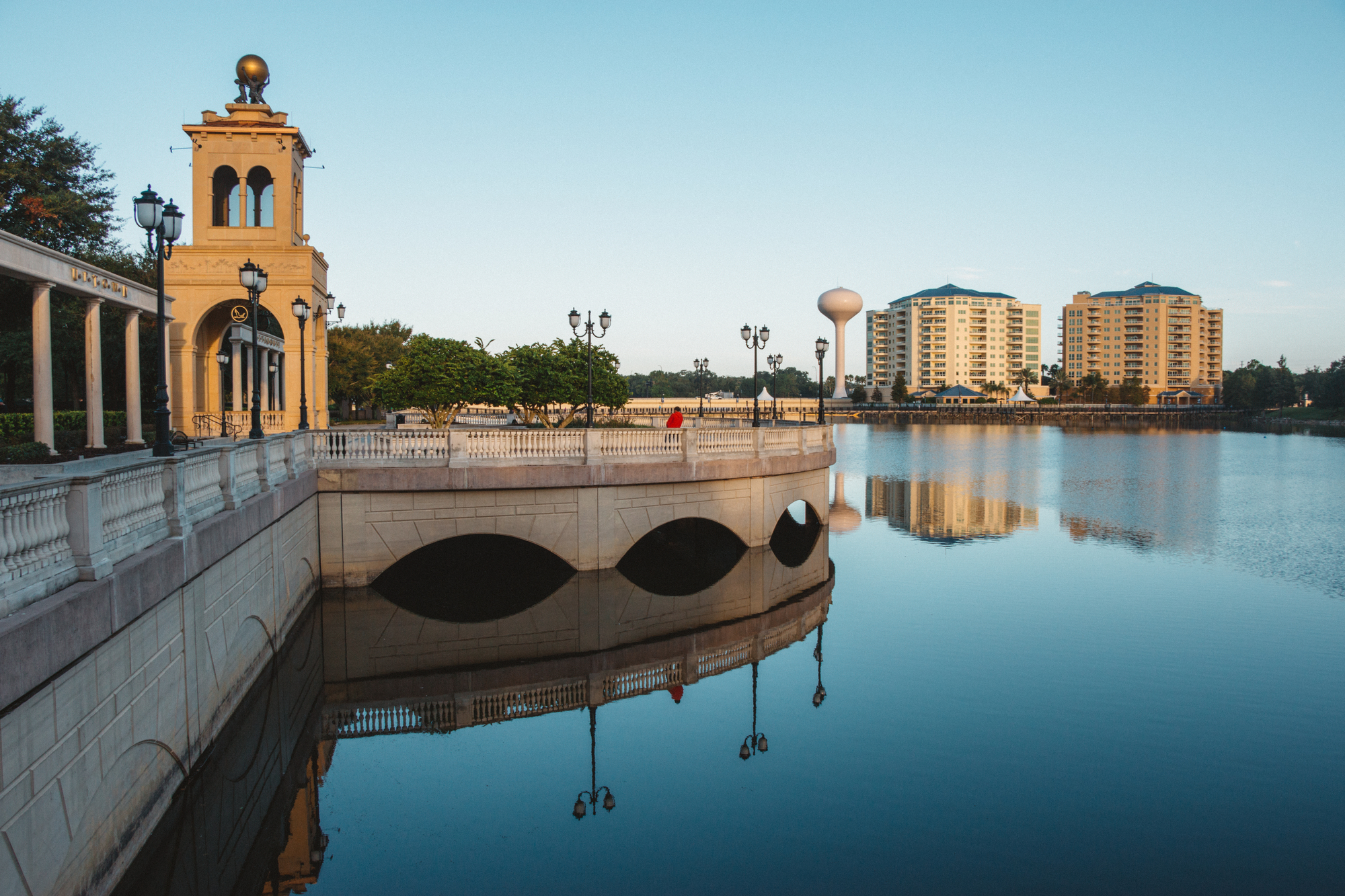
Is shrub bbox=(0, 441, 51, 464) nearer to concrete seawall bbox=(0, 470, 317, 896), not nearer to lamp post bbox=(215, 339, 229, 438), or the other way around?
concrete seawall bbox=(0, 470, 317, 896)

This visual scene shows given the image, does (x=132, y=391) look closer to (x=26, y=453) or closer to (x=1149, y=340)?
(x=26, y=453)

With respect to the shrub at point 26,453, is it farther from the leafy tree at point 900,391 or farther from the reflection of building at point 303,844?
the leafy tree at point 900,391

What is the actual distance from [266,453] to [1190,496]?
40.0 m

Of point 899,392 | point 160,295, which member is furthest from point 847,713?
point 899,392

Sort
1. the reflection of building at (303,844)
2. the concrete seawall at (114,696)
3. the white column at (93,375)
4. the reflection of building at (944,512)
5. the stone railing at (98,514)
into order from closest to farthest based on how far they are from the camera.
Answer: the concrete seawall at (114,696), the stone railing at (98,514), the reflection of building at (303,844), the white column at (93,375), the reflection of building at (944,512)

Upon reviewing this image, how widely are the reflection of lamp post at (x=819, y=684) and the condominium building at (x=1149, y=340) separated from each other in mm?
189831

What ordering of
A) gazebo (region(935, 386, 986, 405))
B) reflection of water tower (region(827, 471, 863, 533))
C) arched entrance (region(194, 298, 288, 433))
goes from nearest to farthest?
arched entrance (region(194, 298, 288, 433))
reflection of water tower (region(827, 471, 863, 533))
gazebo (region(935, 386, 986, 405))

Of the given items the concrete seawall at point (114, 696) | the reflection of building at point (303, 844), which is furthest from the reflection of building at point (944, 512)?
the concrete seawall at point (114, 696)

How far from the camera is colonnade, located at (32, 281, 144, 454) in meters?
18.9

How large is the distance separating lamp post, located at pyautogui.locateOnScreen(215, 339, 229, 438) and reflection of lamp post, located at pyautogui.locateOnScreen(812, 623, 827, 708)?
2066 cm

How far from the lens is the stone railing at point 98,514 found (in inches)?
236

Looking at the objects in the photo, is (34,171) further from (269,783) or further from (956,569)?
(956,569)

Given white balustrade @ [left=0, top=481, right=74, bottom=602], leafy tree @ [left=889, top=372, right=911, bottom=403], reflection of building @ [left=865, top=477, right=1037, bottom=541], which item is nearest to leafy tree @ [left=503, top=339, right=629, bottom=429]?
reflection of building @ [left=865, top=477, right=1037, bottom=541]

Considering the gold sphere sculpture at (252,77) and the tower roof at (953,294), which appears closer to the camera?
the gold sphere sculpture at (252,77)
